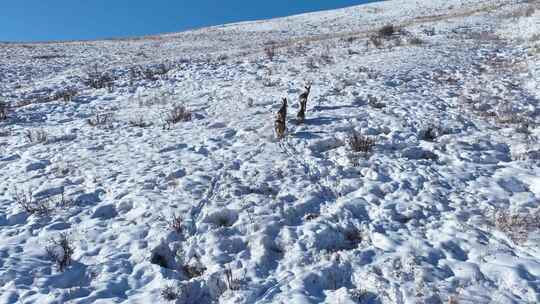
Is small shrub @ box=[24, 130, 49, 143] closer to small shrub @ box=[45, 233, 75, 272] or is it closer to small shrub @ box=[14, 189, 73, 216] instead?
small shrub @ box=[14, 189, 73, 216]

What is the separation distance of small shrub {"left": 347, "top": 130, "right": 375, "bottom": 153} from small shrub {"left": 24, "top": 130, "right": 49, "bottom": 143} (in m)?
7.33

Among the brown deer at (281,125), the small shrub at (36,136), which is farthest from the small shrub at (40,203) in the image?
the brown deer at (281,125)

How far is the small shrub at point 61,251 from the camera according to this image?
18.5 ft

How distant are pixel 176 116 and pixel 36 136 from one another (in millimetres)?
3500

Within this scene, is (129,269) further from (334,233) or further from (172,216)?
(334,233)

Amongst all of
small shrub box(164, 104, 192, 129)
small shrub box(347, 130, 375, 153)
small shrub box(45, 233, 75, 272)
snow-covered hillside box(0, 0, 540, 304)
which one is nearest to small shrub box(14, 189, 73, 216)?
snow-covered hillside box(0, 0, 540, 304)

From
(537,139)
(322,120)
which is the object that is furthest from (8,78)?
(537,139)

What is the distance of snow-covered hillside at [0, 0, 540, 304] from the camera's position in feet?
17.1

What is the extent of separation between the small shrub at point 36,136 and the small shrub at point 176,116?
291 centimetres

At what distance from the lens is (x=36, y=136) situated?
10625mm

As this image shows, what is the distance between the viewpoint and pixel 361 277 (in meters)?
5.21

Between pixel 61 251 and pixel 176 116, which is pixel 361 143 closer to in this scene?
pixel 176 116

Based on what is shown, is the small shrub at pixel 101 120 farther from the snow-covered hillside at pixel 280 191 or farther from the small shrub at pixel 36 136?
the small shrub at pixel 36 136

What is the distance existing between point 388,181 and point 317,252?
2.46m
